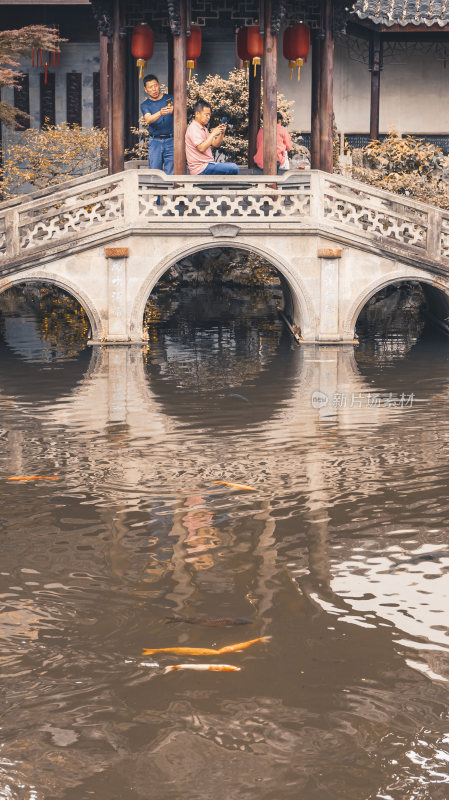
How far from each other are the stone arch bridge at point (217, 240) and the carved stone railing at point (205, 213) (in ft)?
0.05

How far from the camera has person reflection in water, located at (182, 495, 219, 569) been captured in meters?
8.62

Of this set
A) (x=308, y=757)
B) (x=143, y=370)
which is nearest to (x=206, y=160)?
(x=143, y=370)

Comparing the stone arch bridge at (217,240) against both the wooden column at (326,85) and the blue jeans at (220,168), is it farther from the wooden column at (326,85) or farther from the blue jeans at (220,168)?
the wooden column at (326,85)

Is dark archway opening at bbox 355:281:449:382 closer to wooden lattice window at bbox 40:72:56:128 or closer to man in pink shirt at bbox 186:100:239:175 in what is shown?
man in pink shirt at bbox 186:100:239:175

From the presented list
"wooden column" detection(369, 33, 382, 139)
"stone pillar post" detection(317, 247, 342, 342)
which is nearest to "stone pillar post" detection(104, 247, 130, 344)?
"stone pillar post" detection(317, 247, 342, 342)

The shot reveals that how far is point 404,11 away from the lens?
82.7 ft

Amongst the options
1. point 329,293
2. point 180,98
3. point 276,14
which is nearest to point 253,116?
point 276,14

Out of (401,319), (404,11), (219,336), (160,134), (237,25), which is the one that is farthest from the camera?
(404,11)

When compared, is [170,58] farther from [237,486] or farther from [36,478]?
[237,486]

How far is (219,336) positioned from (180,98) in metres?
4.03

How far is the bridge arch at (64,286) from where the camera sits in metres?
18.0

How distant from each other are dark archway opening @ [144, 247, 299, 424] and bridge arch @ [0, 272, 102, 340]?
0.92m

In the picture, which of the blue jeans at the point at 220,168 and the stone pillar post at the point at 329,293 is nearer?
the stone pillar post at the point at 329,293

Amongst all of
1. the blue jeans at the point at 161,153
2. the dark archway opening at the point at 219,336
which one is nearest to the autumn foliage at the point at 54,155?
the dark archway opening at the point at 219,336
